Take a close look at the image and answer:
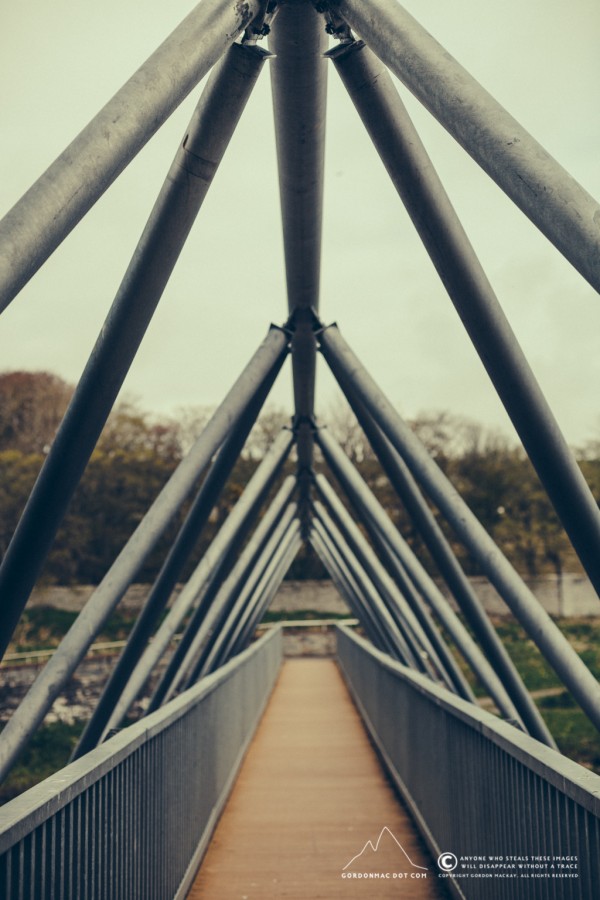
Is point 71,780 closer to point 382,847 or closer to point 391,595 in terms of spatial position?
point 382,847

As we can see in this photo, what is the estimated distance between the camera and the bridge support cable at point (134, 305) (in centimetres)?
492

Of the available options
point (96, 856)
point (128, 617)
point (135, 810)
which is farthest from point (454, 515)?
point (128, 617)

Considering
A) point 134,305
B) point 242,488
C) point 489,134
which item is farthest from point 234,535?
point 242,488

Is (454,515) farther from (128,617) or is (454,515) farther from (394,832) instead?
(128,617)

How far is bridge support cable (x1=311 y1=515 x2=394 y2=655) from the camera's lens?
63.2ft

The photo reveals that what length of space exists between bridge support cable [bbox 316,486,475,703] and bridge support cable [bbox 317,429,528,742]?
0.32ft

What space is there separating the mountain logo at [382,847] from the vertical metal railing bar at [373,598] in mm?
5613

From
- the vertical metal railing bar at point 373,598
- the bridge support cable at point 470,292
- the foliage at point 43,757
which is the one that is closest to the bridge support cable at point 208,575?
the vertical metal railing bar at point 373,598

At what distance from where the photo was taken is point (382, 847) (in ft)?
24.3

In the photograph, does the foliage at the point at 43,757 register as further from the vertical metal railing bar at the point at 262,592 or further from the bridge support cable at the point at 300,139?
the bridge support cable at the point at 300,139

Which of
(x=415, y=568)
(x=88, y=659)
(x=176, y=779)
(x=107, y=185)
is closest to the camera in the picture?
(x=107, y=185)

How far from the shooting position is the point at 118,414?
155ft

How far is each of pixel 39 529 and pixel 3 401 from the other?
44.6 meters

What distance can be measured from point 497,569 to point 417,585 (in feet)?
11.6
